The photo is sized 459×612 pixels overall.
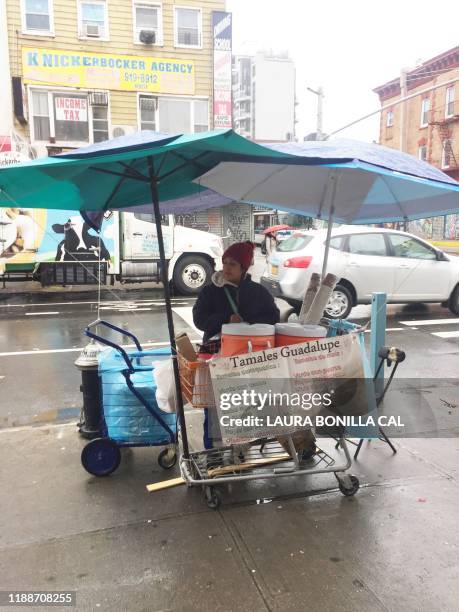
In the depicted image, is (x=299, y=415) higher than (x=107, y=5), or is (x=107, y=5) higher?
(x=107, y=5)

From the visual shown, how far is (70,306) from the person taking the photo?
10.8 metres

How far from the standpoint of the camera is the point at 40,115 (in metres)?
17.9

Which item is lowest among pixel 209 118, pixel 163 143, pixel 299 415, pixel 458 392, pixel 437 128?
pixel 458 392

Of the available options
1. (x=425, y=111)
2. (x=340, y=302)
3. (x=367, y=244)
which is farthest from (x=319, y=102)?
(x=340, y=302)

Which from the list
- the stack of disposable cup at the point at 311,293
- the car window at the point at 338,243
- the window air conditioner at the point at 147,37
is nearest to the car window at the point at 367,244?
the car window at the point at 338,243

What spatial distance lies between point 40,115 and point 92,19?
3.98m

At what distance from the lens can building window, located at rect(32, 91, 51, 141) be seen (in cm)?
1778

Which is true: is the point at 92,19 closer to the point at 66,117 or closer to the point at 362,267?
the point at 66,117

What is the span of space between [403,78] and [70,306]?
834 inches

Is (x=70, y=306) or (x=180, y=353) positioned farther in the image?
(x=70, y=306)

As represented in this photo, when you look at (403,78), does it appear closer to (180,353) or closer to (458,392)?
(458,392)

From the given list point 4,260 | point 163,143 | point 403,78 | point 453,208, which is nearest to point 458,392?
point 453,208

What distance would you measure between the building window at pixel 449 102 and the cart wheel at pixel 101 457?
112 feet

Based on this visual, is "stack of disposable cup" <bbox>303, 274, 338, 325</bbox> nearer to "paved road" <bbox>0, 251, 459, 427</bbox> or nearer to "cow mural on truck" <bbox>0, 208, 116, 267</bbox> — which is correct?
"paved road" <bbox>0, 251, 459, 427</bbox>
